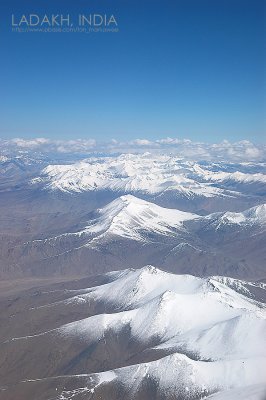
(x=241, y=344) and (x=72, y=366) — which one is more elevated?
(x=241, y=344)

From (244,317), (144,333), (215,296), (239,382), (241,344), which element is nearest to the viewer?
(239,382)

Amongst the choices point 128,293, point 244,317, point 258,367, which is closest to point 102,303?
point 128,293

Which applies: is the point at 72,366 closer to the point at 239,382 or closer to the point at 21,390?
the point at 21,390

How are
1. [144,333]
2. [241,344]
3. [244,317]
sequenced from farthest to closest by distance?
1. [144,333]
2. [244,317]
3. [241,344]

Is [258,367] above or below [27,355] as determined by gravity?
above

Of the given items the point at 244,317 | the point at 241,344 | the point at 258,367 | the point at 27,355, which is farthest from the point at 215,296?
the point at 27,355

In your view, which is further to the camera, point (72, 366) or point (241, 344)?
point (72, 366)

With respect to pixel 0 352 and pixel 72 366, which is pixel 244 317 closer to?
pixel 72 366
